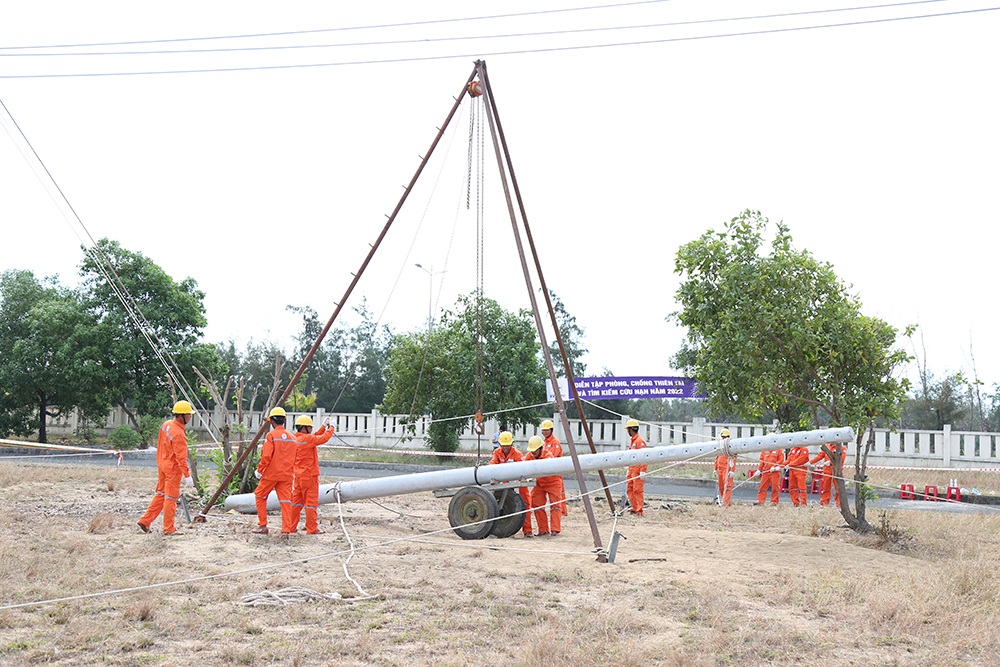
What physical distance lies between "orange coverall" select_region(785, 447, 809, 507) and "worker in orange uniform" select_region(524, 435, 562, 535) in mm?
6357

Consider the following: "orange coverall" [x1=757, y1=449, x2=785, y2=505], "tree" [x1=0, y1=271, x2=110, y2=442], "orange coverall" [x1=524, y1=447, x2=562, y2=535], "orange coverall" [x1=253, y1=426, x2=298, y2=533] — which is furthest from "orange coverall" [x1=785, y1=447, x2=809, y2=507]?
"tree" [x1=0, y1=271, x2=110, y2=442]

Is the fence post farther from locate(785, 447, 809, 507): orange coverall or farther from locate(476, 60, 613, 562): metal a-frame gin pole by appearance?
locate(476, 60, 613, 562): metal a-frame gin pole

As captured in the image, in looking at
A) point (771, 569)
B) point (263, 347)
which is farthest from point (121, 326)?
point (771, 569)

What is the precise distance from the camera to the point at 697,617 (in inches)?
299

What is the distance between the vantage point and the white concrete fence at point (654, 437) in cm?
2703

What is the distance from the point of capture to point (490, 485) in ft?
40.1

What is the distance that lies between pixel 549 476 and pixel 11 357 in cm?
2887

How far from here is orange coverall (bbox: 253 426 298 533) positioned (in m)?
11.9

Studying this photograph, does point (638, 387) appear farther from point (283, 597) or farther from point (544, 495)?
point (283, 597)

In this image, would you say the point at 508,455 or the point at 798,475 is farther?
the point at 798,475

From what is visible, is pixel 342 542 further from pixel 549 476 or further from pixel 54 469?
pixel 54 469

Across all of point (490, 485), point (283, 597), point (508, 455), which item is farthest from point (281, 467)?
point (283, 597)

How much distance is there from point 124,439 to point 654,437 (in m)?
19.4

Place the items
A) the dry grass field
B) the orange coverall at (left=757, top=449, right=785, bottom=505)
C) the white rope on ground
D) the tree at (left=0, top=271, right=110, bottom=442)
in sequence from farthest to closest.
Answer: the tree at (left=0, top=271, right=110, bottom=442), the orange coverall at (left=757, top=449, right=785, bottom=505), the white rope on ground, the dry grass field
